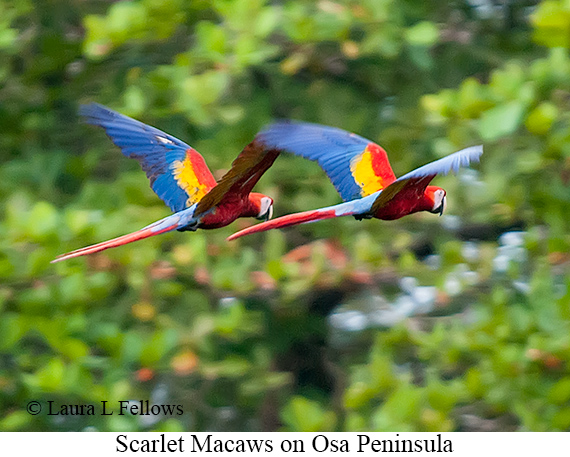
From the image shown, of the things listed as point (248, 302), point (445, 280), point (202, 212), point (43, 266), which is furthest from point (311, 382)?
point (202, 212)

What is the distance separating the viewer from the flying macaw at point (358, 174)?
1.20ft

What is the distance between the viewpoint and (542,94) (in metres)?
0.86

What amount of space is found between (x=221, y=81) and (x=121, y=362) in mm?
485

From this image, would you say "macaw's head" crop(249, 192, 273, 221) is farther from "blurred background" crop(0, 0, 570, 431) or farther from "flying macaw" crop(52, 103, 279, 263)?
"blurred background" crop(0, 0, 570, 431)

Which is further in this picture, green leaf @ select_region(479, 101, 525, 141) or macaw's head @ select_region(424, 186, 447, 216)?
green leaf @ select_region(479, 101, 525, 141)

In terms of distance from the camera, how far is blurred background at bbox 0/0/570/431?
2.89 ft

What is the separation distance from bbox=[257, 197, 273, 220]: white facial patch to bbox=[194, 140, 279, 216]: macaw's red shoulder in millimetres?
16

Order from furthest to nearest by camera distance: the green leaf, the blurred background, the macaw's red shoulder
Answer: the blurred background
the green leaf
the macaw's red shoulder

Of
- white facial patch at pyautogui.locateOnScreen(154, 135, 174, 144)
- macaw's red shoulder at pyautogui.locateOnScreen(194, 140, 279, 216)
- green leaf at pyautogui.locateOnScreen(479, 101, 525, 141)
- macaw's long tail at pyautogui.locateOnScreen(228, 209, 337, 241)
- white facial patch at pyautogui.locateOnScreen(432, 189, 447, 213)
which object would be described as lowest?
green leaf at pyautogui.locateOnScreen(479, 101, 525, 141)

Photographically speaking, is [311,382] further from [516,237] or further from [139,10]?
[139,10]

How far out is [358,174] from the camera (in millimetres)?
481

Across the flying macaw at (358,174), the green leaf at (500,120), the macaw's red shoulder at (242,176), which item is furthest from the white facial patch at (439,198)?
the green leaf at (500,120)

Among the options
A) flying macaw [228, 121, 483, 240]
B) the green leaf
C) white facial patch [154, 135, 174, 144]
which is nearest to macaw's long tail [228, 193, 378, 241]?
flying macaw [228, 121, 483, 240]

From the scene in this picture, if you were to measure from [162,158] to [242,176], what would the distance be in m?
0.15
